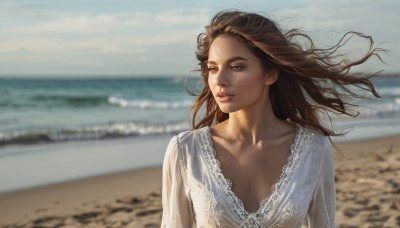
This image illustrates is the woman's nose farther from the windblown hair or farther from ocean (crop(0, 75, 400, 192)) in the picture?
ocean (crop(0, 75, 400, 192))

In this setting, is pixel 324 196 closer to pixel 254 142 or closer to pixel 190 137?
pixel 254 142

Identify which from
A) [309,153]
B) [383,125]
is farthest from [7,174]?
[383,125]

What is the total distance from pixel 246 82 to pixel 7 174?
6.09m

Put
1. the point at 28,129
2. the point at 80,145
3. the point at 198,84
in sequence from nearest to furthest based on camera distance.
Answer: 1. the point at 198,84
2. the point at 80,145
3. the point at 28,129

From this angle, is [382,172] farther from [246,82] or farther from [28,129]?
[28,129]

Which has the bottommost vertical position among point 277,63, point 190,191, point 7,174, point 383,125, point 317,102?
point 383,125

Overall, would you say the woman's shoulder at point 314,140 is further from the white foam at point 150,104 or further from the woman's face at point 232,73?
the white foam at point 150,104

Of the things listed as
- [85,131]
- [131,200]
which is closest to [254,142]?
[131,200]

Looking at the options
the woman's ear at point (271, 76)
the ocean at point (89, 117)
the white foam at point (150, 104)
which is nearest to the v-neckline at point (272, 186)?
the woman's ear at point (271, 76)

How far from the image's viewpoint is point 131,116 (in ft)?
61.1

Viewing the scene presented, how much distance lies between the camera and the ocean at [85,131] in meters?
8.57

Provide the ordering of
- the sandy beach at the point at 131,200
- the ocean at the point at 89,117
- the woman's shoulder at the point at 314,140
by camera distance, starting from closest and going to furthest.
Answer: the woman's shoulder at the point at 314,140, the sandy beach at the point at 131,200, the ocean at the point at 89,117

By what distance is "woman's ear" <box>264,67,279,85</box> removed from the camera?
115 inches

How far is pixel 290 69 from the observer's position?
2994 mm
